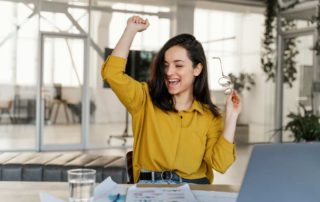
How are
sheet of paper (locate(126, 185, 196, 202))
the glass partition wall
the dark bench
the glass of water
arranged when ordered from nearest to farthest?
1. the glass of water
2. sheet of paper (locate(126, 185, 196, 202))
3. the dark bench
4. the glass partition wall

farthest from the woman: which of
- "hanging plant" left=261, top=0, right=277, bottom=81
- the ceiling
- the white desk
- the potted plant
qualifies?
the ceiling

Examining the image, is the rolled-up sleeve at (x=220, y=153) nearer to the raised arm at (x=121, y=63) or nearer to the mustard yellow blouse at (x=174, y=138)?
the mustard yellow blouse at (x=174, y=138)

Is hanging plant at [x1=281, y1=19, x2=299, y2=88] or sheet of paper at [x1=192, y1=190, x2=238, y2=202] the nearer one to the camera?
sheet of paper at [x1=192, y1=190, x2=238, y2=202]

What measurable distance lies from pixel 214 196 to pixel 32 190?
0.65 m

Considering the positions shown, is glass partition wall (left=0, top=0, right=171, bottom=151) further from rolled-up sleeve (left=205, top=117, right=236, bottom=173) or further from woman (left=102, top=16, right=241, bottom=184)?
rolled-up sleeve (left=205, top=117, right=236, bottom=173)

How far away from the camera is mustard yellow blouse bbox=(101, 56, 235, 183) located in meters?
1.66

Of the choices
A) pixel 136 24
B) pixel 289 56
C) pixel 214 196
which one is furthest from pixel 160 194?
pixel 289 56

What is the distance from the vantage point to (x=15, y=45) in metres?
7.50

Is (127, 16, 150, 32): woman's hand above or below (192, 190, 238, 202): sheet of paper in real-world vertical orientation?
above

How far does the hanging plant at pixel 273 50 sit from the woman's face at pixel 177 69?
7.25 m

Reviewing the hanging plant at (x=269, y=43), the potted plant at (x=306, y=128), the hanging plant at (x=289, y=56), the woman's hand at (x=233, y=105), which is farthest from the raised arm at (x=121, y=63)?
the hanging plant at (x=269, y=43)

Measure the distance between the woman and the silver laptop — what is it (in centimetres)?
63

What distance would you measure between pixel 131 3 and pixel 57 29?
157cm

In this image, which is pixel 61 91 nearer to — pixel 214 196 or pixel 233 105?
pixel 233 105
